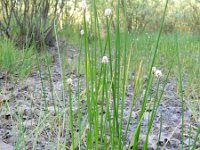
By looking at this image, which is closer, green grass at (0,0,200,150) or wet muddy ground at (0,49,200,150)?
green grass at (0,0,200,150)

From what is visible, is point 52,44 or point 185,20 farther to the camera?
point 185,20

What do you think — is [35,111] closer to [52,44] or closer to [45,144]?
[45,144]

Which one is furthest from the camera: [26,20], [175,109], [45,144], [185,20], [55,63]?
[185,20]

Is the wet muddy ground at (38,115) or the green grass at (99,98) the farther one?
the wet muddy ground at (38,115)

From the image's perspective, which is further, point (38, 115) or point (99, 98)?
point (99, 98)

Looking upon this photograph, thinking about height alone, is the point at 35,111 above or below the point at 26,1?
below

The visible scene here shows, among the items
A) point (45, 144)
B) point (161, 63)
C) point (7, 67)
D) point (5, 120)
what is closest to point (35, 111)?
point (5, 120)

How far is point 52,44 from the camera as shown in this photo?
168 inches

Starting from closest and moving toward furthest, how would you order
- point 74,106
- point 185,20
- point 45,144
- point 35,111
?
point 45,144 < point 35,111 < point 74,106 < point 185,20

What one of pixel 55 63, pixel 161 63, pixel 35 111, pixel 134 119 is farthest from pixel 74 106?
pixel 161 63

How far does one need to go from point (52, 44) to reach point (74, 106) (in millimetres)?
2626

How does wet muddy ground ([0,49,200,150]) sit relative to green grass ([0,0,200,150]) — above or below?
below

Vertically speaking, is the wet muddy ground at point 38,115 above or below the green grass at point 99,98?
below

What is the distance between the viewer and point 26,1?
3471 mm
